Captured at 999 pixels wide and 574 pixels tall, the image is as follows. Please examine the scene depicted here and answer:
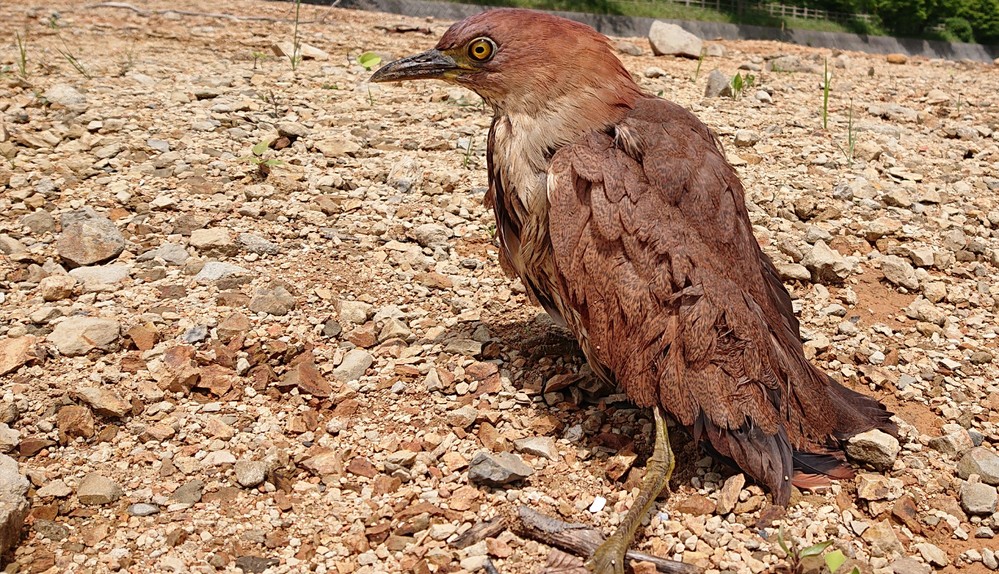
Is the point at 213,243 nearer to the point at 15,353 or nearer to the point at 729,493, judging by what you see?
the point at 15,353

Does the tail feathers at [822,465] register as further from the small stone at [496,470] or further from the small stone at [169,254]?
the small stone at [169,254]

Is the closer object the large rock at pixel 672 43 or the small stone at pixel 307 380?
the small stone at pixel 307 380

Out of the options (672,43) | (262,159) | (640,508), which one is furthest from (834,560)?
(672,43)

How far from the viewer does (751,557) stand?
2.86 metres

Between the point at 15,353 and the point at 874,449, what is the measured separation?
367cm

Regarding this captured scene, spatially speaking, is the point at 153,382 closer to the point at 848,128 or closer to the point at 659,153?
the point at 659,153

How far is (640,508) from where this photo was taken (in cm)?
286

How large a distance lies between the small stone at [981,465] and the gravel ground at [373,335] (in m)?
0.02

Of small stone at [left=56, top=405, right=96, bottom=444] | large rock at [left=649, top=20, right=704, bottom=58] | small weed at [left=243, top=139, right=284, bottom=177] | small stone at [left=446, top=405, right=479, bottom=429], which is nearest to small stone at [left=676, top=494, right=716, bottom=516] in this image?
small stone at [left=446, top=405, right=479, bottom=429]

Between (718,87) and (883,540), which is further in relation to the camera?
(718,87)

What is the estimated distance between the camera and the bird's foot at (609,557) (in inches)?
106

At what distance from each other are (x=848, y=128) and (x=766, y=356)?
410 cm

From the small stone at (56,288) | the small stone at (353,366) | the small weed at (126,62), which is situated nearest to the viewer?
the small stone at (353,366)

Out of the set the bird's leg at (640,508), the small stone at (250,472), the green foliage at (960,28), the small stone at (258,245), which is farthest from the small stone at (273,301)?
the green foliage at (960,28)
